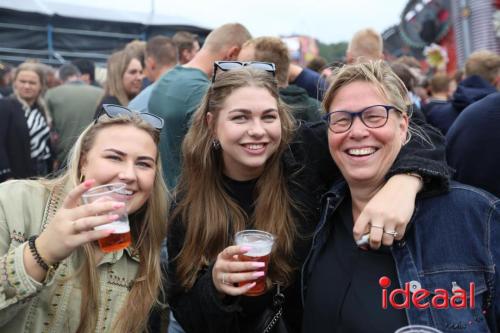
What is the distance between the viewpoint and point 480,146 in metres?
2.59

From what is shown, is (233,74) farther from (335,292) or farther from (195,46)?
(195,46)

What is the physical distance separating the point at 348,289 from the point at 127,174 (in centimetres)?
107

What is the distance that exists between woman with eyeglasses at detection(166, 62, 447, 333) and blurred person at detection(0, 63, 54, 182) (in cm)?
327

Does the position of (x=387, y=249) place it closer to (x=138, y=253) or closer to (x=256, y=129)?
(x=256, y=129)

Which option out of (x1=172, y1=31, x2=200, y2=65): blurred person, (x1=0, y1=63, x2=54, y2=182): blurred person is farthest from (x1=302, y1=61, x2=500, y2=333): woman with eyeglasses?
(x1=0, y1=63, x2=54, y2=182): blurred person

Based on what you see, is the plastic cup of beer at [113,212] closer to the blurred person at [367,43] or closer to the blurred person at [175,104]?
the blurred person at [175,104]

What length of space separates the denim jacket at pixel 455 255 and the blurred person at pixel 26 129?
4.57 m

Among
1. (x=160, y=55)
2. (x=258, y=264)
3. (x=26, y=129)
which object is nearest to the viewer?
(x=258, y=264)

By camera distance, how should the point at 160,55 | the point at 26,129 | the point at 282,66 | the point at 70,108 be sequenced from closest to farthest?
the point at 282,66
the point at 26,129
the point at 160,55
the point at 70,108

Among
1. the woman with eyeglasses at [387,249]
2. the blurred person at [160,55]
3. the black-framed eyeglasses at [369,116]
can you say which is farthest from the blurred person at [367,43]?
the black-framed eyeglasses at [369,116]

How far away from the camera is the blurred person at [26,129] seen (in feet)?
16.6

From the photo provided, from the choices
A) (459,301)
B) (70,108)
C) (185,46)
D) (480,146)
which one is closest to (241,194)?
(459,301)

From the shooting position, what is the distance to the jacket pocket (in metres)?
1.69

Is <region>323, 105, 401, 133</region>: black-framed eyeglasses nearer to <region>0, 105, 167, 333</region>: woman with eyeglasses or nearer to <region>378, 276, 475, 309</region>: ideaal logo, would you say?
<region>378, 276, 475, 309</region>: ideaal logo
